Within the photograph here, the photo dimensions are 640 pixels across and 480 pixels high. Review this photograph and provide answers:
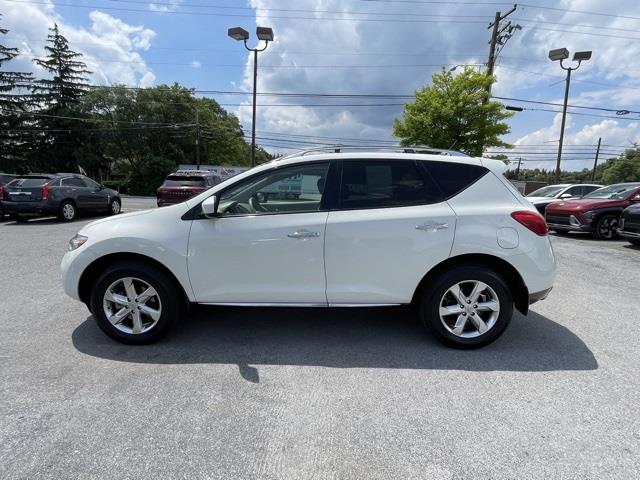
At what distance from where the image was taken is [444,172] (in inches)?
139

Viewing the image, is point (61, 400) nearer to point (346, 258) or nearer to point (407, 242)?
point (346, 258)

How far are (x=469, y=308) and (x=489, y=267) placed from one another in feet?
1.39

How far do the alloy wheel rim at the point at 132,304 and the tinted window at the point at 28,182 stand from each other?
36.5ft

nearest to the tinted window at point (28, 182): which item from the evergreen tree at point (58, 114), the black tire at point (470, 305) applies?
the black tire at point (470, 305)

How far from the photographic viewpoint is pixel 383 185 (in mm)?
3498

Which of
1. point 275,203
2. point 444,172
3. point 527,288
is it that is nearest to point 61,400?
point 275,203

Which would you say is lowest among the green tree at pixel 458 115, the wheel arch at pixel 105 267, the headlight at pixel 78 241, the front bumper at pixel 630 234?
the wheel arch at pixel 105 267

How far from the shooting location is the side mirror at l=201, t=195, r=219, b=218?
10.9 feet

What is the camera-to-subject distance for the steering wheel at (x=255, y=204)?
11.5ft

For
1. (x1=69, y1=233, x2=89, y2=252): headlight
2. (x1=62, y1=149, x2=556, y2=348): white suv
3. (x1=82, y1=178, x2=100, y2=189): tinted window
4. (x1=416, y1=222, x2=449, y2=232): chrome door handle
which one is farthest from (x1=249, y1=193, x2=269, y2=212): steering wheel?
(x1=82, y1=178, x2=100, y2=189): tinted window

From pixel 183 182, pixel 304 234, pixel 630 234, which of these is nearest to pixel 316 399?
pixel 304 234

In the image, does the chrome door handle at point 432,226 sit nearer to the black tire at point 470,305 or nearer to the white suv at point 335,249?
the white suv at point 335,249

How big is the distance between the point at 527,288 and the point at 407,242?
118cm

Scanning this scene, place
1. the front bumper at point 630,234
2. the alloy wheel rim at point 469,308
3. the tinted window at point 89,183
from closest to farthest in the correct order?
the alloy wheel rim at point 469,308 < the front bumper at point 630,234 < the tinted window at point 89,183
